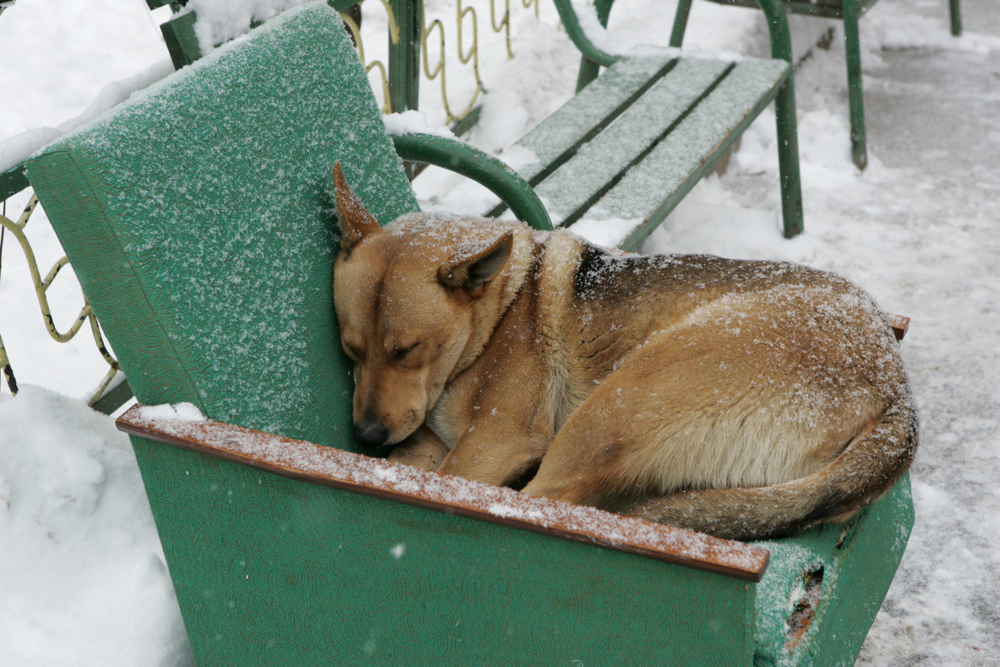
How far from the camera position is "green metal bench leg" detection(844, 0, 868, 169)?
19.0ft

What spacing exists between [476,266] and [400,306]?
0.23 metres

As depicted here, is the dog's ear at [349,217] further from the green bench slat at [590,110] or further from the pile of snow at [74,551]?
the green bench slat at [590,110]

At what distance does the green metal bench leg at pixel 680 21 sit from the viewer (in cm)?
560

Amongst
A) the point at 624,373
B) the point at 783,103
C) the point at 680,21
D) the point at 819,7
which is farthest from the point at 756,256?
the point at 624,373

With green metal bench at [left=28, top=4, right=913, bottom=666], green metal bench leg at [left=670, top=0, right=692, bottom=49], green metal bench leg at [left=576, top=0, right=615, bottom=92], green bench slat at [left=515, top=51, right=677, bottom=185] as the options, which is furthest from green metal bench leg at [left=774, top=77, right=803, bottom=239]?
green metal bench at [left=28, top=4, right=913, bottom=666]

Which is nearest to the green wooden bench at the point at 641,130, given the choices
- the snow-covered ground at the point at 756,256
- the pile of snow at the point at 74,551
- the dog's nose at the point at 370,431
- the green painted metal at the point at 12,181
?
the snow-covered ground at the point at 756,256

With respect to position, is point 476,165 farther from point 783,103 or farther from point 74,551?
point 783,103

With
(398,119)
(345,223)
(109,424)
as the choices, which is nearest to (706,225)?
(398,119)

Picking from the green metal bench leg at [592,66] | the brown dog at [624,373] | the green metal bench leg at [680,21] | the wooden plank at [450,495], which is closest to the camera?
the wooden plank at [450,495]

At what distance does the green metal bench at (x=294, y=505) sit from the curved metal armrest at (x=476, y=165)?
2.14 ft

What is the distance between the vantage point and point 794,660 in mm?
1653

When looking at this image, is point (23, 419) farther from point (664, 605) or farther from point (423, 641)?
point (664, 605)

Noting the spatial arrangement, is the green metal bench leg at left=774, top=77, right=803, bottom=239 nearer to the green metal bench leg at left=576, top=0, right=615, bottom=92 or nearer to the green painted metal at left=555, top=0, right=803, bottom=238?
the green painted metal at left=555, top=0, right=803, bottom=238

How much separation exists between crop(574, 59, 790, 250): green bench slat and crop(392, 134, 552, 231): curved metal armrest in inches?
17.5
